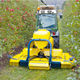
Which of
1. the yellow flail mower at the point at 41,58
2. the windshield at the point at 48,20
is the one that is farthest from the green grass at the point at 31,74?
the windshield at the point at 48,20

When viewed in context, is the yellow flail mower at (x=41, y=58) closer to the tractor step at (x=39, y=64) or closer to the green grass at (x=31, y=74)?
the tractor step at (x=39, y=64)

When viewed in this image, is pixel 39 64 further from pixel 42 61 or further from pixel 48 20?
pixel 48 20

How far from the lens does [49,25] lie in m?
8.23

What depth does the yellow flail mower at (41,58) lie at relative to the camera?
5578mm

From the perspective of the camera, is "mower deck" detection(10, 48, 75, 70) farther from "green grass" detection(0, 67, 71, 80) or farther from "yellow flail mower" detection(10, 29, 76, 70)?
"green grass" detection(0, 67, 71, 80)

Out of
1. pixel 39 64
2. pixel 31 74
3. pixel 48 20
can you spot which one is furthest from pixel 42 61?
pixel 48 20

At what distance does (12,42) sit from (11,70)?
1361mm

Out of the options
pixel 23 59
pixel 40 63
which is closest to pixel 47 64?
pixel 40 63

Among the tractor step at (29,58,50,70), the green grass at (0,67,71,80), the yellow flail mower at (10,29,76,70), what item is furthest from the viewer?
the yellow flail mower at (10,29,76,70)

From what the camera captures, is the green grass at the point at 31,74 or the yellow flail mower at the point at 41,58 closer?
the green grass at the point at 31,74

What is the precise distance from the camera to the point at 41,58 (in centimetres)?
603

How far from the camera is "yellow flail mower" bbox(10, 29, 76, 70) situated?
558cm

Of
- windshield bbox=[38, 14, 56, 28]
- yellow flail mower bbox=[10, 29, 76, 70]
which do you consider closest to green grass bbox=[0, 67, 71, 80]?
yellow flail mower bbox=[10, 29, 76, 70]

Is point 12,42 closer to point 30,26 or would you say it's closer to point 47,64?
point 47,64
